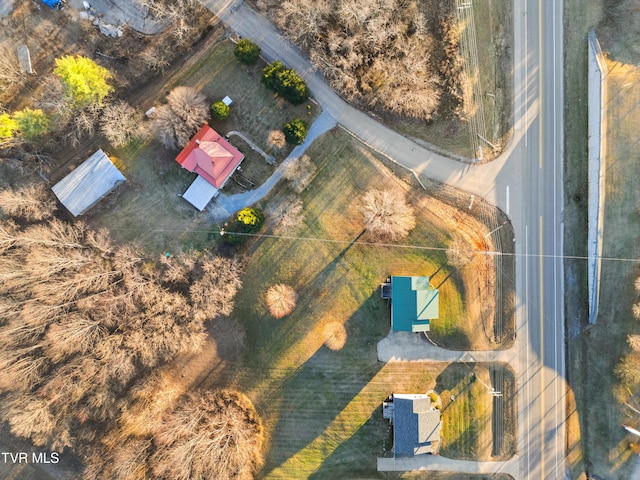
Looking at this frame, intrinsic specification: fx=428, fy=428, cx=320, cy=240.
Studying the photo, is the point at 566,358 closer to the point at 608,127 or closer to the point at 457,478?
the point at 457,478

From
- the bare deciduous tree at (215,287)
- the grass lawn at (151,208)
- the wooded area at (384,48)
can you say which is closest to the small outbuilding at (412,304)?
the bare deciduous tree at (215,287)

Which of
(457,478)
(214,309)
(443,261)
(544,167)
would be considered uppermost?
(544,167)

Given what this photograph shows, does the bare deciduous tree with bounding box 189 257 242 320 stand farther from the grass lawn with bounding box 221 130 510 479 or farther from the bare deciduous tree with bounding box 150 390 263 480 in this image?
the bare deciduous tree with bounding box 150 390 263 480

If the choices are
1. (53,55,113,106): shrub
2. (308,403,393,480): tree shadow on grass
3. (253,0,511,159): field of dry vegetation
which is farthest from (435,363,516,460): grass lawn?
(53,55,113,106): shrub

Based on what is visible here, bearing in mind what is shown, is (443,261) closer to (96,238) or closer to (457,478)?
(457,478)

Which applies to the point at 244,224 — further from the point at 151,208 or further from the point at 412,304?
the point at 412,304

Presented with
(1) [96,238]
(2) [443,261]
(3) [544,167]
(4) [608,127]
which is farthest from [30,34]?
(4) [608,127]

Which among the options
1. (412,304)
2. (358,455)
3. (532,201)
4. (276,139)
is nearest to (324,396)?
(358,455)

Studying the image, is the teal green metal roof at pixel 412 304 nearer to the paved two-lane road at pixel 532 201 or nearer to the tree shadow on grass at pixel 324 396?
the tree shadow on grass at pixel 324 396

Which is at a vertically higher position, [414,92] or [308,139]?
[414,92]
